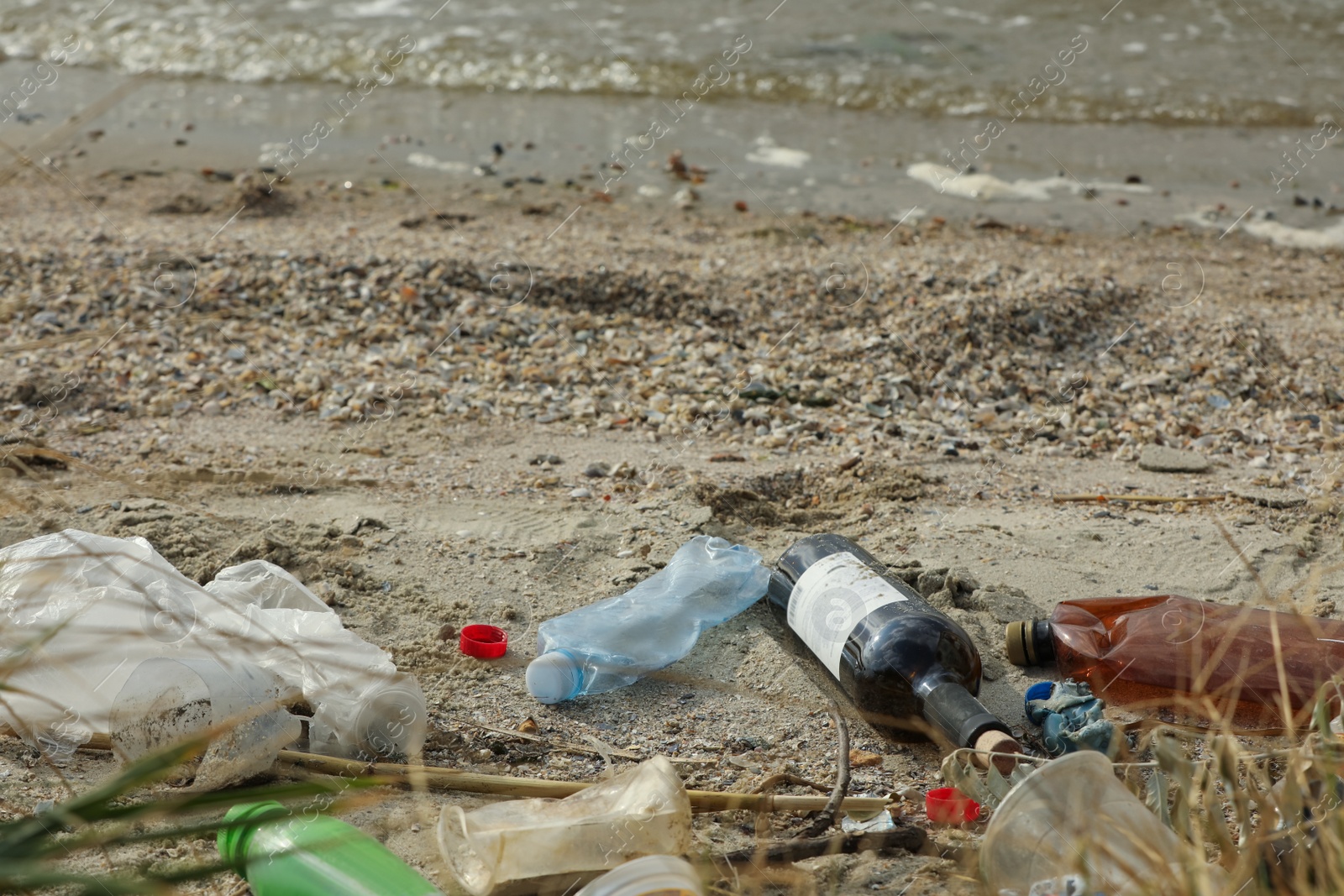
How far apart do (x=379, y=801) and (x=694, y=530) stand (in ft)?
3.99

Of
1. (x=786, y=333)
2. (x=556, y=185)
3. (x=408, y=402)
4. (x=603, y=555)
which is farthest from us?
(x=556, y=185)

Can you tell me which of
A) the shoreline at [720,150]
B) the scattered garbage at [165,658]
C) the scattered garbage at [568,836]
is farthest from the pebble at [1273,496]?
the shoreline at [720,150]

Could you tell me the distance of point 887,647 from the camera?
2041mm

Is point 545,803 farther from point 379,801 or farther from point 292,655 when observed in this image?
point 292,655

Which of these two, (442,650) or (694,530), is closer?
(442,650)

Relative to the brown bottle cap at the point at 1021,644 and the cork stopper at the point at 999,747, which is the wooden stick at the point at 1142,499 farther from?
the cork stopper at the point at 999,747

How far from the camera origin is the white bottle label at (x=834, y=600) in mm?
2127

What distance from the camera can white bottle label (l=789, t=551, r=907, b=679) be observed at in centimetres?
213

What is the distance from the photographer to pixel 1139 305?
→ 4.64 meters

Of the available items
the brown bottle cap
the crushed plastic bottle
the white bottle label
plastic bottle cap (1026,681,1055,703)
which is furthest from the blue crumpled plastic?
the crushed plastic bottle

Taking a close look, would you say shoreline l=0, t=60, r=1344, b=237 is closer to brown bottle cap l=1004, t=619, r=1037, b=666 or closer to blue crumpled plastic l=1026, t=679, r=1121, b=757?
brown bottle cap l=1004, t=619, r=1037, b=666

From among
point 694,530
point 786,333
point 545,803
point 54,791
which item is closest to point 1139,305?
point 786,333

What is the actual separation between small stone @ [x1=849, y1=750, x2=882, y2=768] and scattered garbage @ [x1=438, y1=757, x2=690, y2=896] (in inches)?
18.6

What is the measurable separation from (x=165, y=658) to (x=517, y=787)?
65cm
